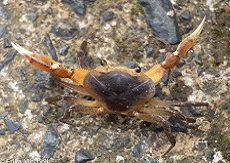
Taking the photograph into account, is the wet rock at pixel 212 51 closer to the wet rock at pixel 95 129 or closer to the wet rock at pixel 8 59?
the wet rock at pixel 95 129

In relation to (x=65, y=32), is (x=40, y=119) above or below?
below

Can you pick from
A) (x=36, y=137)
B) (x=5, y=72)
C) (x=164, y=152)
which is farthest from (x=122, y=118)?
(x=5, y=72)

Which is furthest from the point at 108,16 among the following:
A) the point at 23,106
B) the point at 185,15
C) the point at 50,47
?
the point at 23,106

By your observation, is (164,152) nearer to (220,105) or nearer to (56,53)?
(220,105)

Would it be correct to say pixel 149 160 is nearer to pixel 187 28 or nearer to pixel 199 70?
pixel 199 70

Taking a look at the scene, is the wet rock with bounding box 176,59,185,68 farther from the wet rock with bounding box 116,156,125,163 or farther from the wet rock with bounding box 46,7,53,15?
the wet rock with bounding box 46,7,53,15
